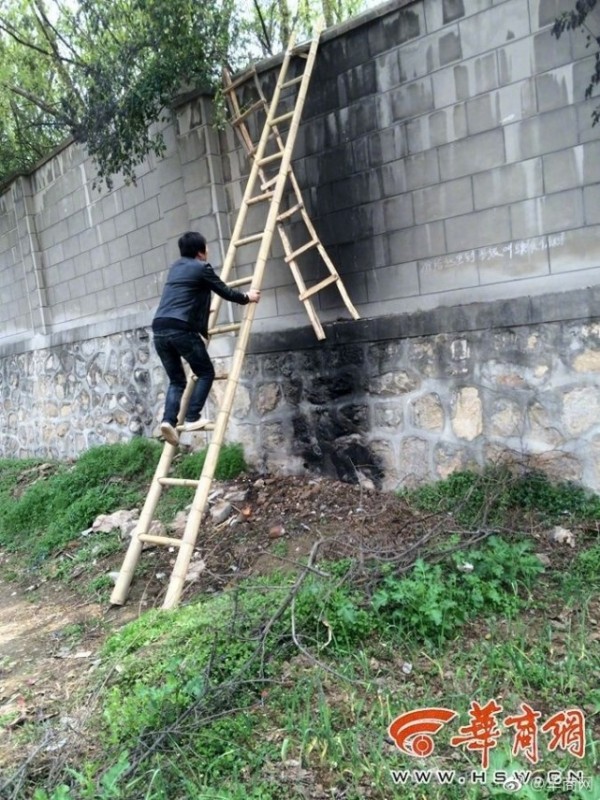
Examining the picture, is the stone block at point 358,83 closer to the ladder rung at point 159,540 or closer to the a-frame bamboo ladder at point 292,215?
the a-frame bamboo ladder at point 292,215

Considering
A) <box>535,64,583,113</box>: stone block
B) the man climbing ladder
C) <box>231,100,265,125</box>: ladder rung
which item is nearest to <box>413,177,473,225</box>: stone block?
<box>535,64,583,113</box>: stone block

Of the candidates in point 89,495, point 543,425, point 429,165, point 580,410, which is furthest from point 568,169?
point 89,495

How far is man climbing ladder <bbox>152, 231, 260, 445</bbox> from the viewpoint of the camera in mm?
4016

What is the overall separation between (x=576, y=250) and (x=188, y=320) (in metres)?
2.38

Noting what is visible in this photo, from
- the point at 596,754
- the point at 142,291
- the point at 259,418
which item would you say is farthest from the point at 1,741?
the point at 142,291

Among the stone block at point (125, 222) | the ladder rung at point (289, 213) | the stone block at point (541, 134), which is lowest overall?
the ladder rung at point (289, 213)

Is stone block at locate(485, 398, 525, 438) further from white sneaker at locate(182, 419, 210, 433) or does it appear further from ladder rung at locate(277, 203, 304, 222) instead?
ladder rung at locate(277, 203, 304, 222)

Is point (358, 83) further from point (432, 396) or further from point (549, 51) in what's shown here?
point (432, 396)

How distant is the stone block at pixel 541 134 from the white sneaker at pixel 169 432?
105 inches

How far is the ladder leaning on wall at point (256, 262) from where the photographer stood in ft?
12.3

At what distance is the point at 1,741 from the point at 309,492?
2541 millimetres

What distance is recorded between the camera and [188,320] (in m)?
4.08

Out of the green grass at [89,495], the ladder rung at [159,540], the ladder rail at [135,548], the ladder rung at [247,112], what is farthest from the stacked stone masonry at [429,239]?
the ladder rung at [159,540]

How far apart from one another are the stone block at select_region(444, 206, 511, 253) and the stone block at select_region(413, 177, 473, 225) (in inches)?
2.4
